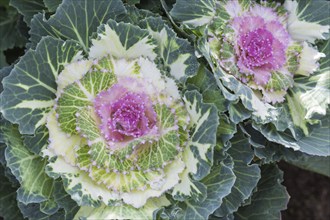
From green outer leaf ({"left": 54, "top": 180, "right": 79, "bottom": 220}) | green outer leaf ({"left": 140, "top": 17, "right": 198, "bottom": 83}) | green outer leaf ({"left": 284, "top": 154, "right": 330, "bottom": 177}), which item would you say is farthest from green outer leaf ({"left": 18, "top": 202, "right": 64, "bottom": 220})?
green outer leaf ({"left": 284, "top": 154, "right": 330, "bottom": 177})

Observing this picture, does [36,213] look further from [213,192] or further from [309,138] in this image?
[309,138]

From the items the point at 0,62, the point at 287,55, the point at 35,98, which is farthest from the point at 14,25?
the point at 287,55

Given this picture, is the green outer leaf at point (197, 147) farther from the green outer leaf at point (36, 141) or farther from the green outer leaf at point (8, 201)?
the green outer leaf at point (8, 201)

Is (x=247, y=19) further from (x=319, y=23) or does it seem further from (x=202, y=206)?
(x=202, y=206)

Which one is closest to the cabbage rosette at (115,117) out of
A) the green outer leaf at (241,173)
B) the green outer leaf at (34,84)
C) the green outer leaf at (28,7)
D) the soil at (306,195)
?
the green outer leaf at (34,84)

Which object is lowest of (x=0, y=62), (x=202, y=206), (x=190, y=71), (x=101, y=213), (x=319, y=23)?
(x=0, y=62)

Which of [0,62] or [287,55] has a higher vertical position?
[287,55]
